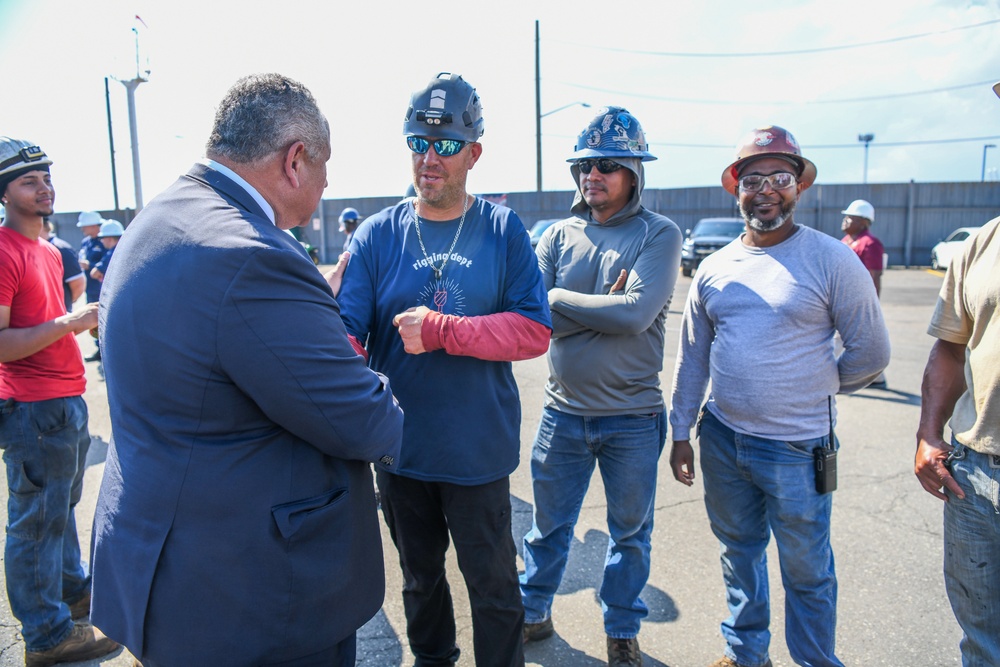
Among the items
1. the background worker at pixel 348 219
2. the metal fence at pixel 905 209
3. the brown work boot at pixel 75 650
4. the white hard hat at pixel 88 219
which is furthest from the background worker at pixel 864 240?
the metal fence at pixel 905 209

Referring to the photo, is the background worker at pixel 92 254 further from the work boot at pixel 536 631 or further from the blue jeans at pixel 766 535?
the blue jeans at pixel 766 535

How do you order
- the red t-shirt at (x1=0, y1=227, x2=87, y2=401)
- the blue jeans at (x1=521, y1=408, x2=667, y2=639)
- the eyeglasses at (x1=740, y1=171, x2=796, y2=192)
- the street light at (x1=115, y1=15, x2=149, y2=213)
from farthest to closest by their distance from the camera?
1. the street light at (x1=115, y1=15, x2=149, y2=213)
2. the blue jeans at (x1=521, y1=408, x2=667, y2=639)
3. the red t-shirt at (x1=0, y1=227, x2=87, y2=401)
4. the eyeglasses at (x1=740, y1=171, x2=796, y2=192)

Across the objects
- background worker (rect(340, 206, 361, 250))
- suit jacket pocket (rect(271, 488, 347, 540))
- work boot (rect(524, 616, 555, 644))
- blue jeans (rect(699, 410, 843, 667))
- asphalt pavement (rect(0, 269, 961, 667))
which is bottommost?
Answer: asphalt pavement (rect(0, 269, 961, 667))

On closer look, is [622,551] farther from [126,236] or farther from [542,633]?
[126,236]

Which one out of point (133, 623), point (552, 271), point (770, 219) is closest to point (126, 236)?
point (133, 623)

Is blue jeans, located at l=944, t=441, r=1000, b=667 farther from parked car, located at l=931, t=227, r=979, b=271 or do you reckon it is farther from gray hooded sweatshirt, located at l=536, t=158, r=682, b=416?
parked car, located at l=931, t=227, r=979, b=271

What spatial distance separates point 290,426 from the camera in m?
1.53

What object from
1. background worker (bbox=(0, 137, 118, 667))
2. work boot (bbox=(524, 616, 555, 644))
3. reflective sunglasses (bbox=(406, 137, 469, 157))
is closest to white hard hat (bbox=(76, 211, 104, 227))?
background worker (bbox=(0, 137, 118, 667))

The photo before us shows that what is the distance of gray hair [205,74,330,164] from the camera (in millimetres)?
1617

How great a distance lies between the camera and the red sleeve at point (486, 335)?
2.22 m

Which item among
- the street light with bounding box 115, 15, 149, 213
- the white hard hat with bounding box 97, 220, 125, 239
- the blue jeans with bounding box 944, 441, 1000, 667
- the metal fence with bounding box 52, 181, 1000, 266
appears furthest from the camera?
the metal fence with bounding box 52, 181, 1000, 266

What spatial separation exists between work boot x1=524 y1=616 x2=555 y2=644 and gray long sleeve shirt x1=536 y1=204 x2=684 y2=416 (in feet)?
3.23

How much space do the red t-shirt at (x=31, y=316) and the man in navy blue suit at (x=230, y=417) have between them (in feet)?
5.14

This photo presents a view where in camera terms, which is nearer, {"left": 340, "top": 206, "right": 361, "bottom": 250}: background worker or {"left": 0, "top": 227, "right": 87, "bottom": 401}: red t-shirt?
{"left": 0, "top": 227, "right": 87, "bottom": 401}: red t-shirt
